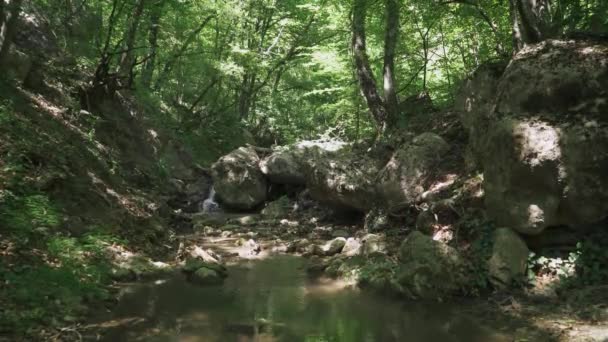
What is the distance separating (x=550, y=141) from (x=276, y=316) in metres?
4.52

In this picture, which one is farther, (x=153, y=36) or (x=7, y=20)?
(x=153, y=36)

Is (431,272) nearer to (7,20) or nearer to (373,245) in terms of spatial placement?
(373,245)

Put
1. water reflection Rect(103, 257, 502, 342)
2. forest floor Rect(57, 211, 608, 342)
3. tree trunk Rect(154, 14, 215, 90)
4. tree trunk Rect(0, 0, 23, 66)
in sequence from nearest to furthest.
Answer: forest floor Rect(57, 211, 608, 342) → water reflection Rect(103, 257, 502, 342) → tree trunk Rect(0, 0, 23, 66) → tree trunk Rect(154, 14, 215, 90)

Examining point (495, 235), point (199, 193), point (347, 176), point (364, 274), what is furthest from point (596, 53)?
→ point (199, 193)

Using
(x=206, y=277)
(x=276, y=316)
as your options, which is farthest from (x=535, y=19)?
(x=206, y=277)

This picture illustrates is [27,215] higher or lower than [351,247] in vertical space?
higher

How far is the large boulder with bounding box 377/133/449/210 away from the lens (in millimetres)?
9930

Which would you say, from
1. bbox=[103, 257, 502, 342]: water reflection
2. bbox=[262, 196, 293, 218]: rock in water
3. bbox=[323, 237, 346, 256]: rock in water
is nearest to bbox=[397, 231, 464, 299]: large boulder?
bbox=[103, 257, 502, 342]: water reflection

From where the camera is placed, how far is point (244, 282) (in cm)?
772

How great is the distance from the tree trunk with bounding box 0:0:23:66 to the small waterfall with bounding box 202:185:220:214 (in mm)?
8129

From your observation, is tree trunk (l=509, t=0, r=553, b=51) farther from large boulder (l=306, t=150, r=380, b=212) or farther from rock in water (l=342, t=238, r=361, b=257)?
rock in water (l=342, t=238, r=361, b=257)

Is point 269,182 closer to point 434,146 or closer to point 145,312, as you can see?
point 434,146

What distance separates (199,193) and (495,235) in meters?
11.2

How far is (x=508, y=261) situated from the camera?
22.0 ft
